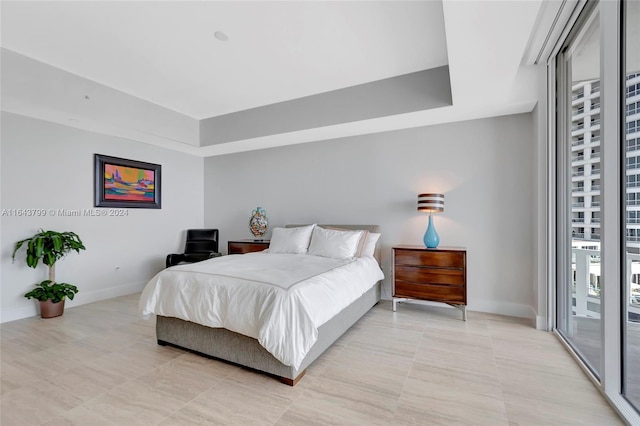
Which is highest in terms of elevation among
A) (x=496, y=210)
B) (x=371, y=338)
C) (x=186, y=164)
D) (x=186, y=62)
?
(x=186, y=62)

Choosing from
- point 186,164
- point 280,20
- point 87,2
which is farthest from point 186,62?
point 186,164

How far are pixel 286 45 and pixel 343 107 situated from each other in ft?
3.80

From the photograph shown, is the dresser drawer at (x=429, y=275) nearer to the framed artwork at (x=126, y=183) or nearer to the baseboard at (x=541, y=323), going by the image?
the baseboard at (x=541, y=323)

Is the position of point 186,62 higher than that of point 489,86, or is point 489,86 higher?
point 186,62

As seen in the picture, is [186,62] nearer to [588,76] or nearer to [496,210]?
[588,76]

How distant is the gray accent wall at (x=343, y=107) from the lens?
334cm

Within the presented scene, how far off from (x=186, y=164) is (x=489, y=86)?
16.1 ft

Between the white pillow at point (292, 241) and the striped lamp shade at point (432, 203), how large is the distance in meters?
1.51

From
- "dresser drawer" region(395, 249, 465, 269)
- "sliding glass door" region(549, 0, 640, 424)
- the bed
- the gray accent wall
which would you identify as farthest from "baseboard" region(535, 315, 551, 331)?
the gray accent wall

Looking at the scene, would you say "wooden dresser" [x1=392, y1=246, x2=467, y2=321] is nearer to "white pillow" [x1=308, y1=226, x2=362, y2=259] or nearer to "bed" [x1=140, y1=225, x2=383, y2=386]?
"white pillow" [x1=308, y1=226, x2=362, y2=259]

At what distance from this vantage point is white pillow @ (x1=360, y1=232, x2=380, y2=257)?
377cm

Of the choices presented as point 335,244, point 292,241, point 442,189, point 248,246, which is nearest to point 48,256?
point 248,246

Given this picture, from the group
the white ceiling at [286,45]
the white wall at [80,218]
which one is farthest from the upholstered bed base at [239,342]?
the white ceiling at [286,45]

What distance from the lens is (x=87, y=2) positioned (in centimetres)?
228
